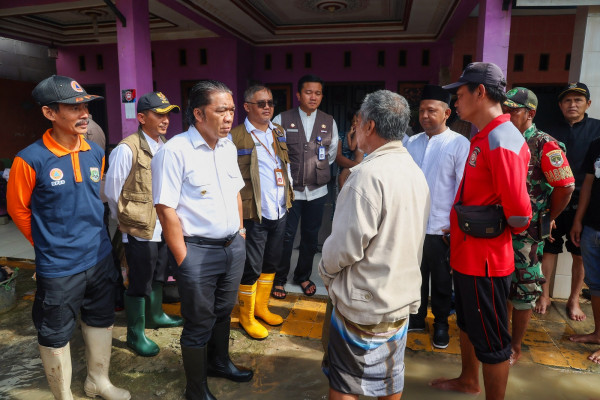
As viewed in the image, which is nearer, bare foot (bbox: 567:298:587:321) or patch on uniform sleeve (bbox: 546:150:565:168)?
patch on uniform sleeve (bbox: 546:150:565:168)

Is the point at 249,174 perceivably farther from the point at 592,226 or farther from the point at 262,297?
the point at 592,226

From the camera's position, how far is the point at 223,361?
258 cm

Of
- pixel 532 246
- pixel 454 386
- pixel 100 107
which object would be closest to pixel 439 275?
pixel 532 246

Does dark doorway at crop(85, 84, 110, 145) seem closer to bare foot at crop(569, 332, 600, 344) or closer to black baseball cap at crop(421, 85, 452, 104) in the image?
black baseball cap at crop(421, 85, 452, 104)

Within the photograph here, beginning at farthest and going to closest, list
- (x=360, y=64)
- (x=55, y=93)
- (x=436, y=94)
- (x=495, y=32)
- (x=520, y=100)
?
(x=360, y=64) < (x=495, y=32) < (x=436, y=94) < (x=520, y=100) < (x=55, y=93)

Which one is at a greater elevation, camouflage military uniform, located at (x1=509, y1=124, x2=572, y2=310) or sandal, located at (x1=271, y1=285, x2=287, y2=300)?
camouflage military uniform, located at (x1=509, y1=124, x2=572, y2=310)

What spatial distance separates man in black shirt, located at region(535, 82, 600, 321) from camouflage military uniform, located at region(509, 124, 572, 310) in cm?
107

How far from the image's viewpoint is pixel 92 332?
2324 mm

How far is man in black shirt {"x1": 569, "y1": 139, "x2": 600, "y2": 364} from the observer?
2.91 metres

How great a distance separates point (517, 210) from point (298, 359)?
179 centimetres

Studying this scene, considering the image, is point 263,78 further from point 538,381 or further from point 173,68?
point 538,381

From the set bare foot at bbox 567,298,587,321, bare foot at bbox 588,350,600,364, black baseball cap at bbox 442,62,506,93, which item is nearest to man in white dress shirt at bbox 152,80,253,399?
black baseball cap at bbox 442,62,506,93

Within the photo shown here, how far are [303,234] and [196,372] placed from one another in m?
1.89

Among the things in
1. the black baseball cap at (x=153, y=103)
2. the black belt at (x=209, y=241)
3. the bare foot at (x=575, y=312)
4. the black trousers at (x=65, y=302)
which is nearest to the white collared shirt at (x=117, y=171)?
the black baseball cap at (x=153, y=103)
